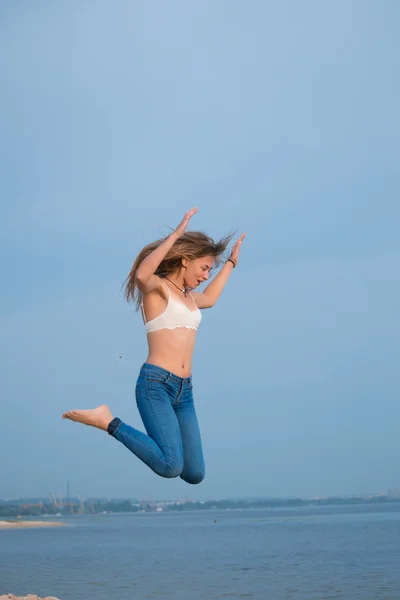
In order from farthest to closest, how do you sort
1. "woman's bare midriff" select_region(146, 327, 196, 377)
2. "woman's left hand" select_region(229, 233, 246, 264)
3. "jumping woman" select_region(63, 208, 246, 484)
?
1. "woman's left hand" select_region(229, 233, 246, 264)
2. "woman's bare midriff" select_region(146, 327, 196, 377)
3. "jumping woman" select_region(63, 208, 246, 484)

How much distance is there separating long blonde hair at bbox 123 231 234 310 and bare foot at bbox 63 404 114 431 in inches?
32.7

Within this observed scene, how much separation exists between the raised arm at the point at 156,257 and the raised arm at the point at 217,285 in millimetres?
854

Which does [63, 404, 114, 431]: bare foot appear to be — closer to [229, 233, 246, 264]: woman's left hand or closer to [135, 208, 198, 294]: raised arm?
[135, 208, 198, 294]: raised arm

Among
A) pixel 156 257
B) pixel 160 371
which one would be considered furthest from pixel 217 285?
pixel 156 257

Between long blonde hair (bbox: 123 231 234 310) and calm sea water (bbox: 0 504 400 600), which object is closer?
long blonde hair (bbox: 123 231 234 310)

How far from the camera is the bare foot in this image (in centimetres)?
680

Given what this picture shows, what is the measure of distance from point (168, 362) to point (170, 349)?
0.31ft

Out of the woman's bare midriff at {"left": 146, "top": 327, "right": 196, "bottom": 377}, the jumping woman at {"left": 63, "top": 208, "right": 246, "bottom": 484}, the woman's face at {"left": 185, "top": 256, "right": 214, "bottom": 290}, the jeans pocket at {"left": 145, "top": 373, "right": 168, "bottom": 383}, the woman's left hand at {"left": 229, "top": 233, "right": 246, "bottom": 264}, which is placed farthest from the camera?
the woman's left hand at {"left": 229, "top": 233, "right": 246, "bottom": 264}

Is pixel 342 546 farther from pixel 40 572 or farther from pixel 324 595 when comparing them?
pixel 324 595

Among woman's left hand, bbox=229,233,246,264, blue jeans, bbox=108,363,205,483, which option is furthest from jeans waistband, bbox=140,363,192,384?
woman's left hand, bbox=229,233,246,264

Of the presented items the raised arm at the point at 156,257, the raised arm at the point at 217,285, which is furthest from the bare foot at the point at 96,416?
the raised arm at the point at 217,285

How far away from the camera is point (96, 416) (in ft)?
22.3

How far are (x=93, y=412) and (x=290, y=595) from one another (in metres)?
17.8

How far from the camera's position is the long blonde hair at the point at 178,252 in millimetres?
6895
